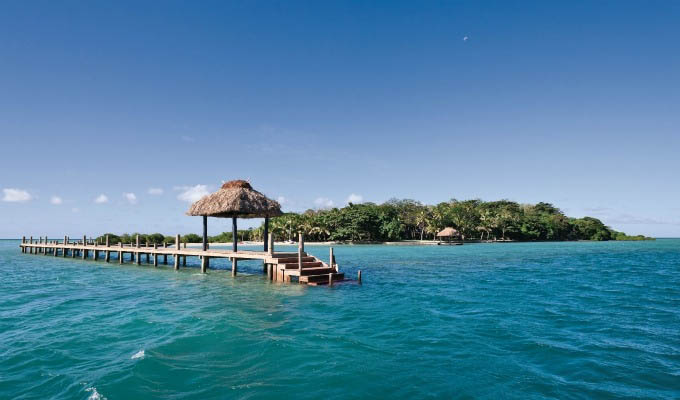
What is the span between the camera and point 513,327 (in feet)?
33.7

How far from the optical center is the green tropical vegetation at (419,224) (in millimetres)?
72125

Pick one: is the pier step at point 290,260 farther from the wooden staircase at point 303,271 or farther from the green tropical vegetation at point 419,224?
the green tropical vegetation at point 419,224

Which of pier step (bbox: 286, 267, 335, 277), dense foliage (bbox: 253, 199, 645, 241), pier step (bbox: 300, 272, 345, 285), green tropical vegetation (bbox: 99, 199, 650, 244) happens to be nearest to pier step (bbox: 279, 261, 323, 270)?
pier step (bbox: 286, 267, 335, 277)

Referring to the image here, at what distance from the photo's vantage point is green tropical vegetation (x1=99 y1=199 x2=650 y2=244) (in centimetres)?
7212

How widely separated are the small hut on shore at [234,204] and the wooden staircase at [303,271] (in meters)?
3.83

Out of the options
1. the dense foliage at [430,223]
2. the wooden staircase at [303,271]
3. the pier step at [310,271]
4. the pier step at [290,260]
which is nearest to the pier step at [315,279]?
the wooden staircase at [303,271]

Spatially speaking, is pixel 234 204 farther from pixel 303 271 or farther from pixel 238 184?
pixel 303 271

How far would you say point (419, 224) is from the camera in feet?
270

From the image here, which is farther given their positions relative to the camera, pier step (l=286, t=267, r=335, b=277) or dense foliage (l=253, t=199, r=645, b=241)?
dense foliage (l=253, t=199, r=645, b=241)

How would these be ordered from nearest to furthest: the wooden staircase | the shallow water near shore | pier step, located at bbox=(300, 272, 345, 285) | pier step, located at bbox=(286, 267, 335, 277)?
the shallow water near shore → pier step, located at bbox=(300, 272, 345, 285) → the wooden staircase → pier step, located at bbox=(286, 267, 335, 277)

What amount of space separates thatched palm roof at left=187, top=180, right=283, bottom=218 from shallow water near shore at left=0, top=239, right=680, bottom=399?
6.40 meters

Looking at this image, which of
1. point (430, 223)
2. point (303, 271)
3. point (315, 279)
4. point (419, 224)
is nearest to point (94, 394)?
point (315, 279)

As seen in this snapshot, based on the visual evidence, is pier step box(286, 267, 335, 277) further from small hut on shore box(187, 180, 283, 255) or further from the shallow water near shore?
small hut on shore box(187, 180, 283, 255)

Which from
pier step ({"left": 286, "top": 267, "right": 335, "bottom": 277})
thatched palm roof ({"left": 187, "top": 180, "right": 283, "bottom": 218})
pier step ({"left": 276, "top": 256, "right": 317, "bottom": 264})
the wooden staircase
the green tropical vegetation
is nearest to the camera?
the wooden staircase
